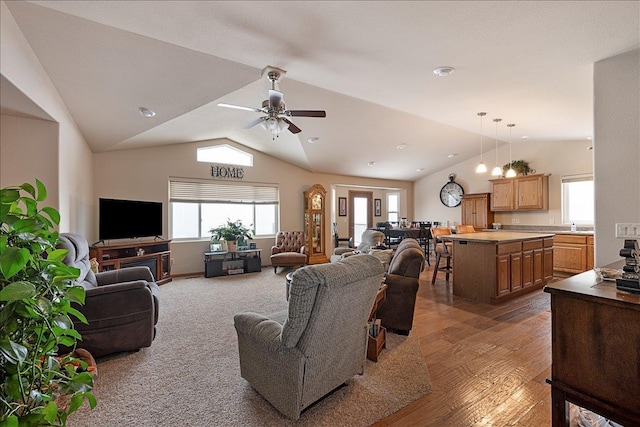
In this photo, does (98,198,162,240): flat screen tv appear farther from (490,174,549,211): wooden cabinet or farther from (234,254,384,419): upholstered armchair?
(490,174,549,211): wooden cabinet

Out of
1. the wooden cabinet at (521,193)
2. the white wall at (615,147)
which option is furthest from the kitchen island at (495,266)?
the wooden cabinet at (521,193)

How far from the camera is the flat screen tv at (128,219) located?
4793 mm

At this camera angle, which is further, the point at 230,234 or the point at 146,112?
the point at 230,234

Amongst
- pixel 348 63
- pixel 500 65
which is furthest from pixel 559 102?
pixel 348 63

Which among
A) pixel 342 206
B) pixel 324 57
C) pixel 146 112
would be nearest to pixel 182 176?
pixel 146 112

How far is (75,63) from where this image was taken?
9.44ft

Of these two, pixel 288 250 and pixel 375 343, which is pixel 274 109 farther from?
pixel 288 250

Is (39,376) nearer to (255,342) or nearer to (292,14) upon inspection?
(255,342)

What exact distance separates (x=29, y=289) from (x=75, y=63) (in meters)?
3.17

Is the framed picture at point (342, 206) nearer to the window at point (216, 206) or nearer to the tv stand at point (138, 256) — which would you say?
the window at point (216, 206)

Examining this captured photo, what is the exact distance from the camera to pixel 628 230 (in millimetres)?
2377

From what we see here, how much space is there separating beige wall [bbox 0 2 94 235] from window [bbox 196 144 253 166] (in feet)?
7.01

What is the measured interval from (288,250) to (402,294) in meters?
4.14

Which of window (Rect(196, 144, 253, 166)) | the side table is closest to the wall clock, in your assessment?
window (Rect(196, 144, 253, 166))
